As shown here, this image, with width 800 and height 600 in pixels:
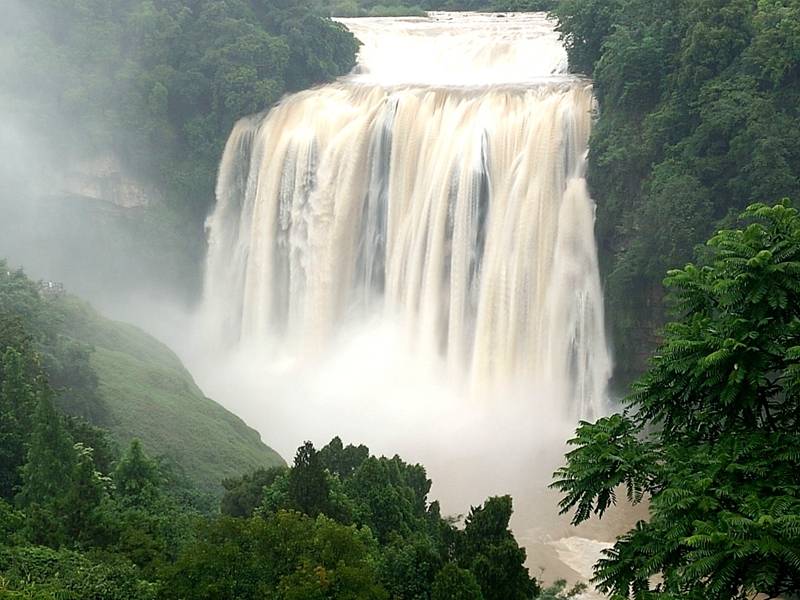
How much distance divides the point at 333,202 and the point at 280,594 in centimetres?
2658

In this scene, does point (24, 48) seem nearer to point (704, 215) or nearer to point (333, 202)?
point (333, 202)

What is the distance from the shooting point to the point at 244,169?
43406 mm

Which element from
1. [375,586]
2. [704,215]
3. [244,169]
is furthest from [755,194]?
[244,169]

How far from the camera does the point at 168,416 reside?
95.6 feet

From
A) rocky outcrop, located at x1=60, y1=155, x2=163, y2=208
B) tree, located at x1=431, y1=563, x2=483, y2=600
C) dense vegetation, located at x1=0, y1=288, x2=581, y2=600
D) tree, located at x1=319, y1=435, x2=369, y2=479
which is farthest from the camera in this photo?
rocky outcrop, located at x1=60, y1=155, x2=163, y2=208

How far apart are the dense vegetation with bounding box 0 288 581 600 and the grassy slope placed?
2540 millimetres

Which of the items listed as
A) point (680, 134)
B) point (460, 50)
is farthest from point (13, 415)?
point (460, 50)

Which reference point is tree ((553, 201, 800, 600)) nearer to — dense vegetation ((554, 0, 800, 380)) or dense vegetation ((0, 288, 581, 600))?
dense vegetation ((0, 288, 581, 600))

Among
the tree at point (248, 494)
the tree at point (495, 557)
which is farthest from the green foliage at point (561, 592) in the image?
the tree at point (248, 494)

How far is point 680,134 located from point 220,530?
21584mm

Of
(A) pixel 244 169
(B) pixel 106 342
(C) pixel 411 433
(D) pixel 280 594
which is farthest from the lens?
(A) pixel 244 169

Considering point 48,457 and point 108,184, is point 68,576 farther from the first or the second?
point 108,184

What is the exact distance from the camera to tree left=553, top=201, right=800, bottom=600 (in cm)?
973

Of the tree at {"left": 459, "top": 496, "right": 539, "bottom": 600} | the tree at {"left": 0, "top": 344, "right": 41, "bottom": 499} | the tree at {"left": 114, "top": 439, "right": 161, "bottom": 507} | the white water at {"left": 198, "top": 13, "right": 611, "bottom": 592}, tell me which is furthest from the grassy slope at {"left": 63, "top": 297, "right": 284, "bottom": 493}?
the tree at {"left": 459, "top": 496, "right": 539, "bottom": 600}
